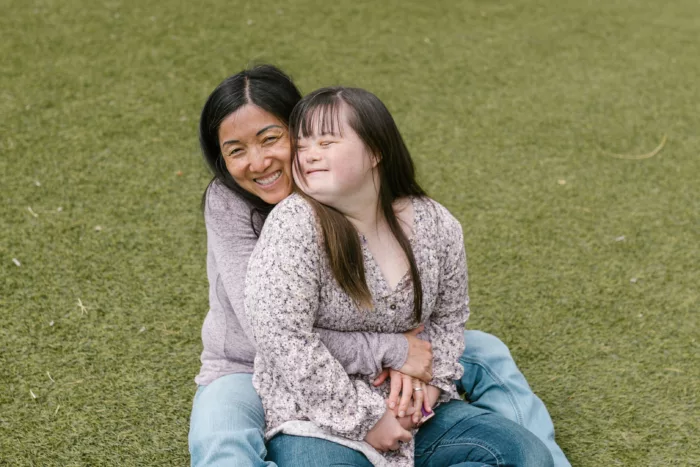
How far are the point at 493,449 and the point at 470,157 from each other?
7.76 ft

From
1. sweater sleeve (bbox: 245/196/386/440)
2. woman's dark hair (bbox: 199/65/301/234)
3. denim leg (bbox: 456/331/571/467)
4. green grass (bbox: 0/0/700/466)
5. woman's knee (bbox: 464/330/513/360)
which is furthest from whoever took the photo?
green grass (bbox: 0/0/700/466)

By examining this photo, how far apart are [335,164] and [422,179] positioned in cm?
209

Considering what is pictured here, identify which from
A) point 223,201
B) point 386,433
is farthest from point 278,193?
point 386,433

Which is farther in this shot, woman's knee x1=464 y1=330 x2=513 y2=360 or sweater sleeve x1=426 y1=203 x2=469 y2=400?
woman's knee x1=464 y1=330 x2=513 y2=360

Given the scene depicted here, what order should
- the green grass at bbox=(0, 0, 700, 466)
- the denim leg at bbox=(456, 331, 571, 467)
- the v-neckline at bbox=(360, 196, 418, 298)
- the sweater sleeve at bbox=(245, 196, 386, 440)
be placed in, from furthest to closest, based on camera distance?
1. the green grass at bbox=(0, 0, 700, 466)
2. the denim leg at bbox=(456, 331, 571, 467)
3. the v-neckline at bbox=(360, 196, 418, 298)
4. the sweater sleeve at bbox=(245, 196, 386, 440)

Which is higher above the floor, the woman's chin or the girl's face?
the girl's face

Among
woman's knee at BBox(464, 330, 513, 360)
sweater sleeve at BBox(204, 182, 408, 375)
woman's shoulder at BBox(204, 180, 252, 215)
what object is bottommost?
woman's knee at BBox(464, 330, 513, 360)

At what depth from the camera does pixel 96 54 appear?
485 cm

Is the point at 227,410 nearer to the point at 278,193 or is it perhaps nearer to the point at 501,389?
the point at 278,193

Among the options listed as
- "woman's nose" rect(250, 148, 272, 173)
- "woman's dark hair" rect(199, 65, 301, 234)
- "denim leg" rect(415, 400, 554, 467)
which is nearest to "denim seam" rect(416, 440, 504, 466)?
"denim leg" rect(415, 400, 554, 467)

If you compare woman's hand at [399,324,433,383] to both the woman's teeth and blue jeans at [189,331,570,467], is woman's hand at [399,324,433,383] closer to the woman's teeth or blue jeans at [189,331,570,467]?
blue jeans at [189,331,570,467]

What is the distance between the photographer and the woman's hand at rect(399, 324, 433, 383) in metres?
2.00

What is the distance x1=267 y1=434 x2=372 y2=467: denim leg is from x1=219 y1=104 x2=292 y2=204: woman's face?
681 mm

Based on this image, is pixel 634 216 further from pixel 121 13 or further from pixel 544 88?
pixel 121 13
